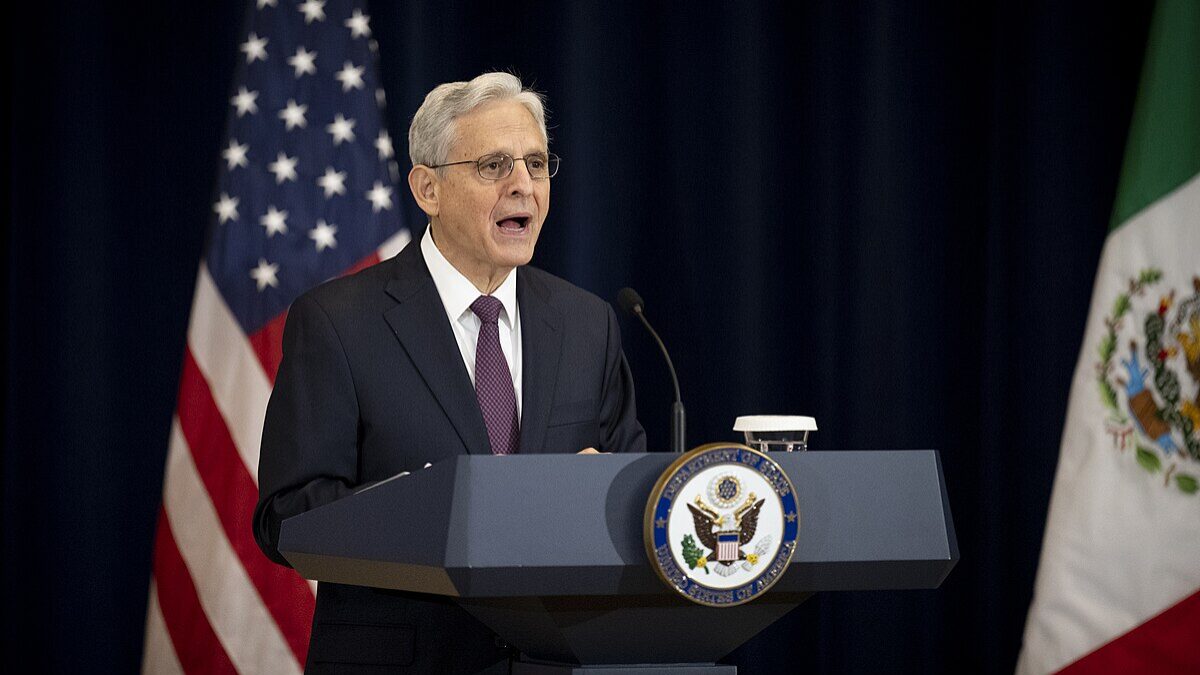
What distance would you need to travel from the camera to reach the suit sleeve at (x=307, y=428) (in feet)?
5.88

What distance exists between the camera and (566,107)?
382cm

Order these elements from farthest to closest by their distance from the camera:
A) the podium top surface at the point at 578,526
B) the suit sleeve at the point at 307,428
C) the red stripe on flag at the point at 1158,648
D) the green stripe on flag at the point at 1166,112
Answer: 1. the green stripe on flag at the point at 1166,112
2. the red stripe on flag at the point at 1158,648
3. the suit sleeve at the point at 307,428
4. the podium top surface at the point at 578,526

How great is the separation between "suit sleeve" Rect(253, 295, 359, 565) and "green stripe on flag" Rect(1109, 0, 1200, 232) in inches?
90.5

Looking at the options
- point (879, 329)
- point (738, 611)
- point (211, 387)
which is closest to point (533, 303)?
point (738, 611)

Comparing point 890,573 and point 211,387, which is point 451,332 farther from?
point 211,387

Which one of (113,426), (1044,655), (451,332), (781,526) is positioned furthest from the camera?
(113,426)

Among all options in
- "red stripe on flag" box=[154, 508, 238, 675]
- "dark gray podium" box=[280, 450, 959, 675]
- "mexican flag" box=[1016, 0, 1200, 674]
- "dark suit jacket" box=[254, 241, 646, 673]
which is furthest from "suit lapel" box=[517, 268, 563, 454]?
"mexican flag" box=[1016, 0, 1200, 674]

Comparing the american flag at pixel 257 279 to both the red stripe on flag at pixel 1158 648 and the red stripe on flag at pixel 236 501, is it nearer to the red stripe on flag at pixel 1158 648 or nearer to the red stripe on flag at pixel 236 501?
the red stripe on flag at pixel 236 501

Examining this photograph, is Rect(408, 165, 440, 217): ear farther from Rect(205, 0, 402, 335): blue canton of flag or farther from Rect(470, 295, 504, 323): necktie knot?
Rect(205, 0, 402, 335): blue canton of flag

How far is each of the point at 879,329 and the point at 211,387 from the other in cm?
181

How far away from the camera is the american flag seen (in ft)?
11.1

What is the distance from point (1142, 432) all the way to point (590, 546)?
2399mm

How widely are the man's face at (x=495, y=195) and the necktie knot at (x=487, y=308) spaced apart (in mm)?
44

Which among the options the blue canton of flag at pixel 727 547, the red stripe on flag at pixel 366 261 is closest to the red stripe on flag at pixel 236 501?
the red stripe on flag at pixel 366 261
